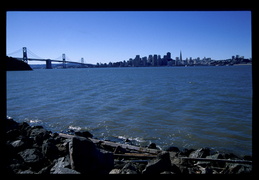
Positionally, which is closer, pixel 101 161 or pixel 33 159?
pixel 101 161

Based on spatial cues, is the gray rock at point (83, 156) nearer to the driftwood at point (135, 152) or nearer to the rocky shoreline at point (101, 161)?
the rocky shoreline at point (101, 161)

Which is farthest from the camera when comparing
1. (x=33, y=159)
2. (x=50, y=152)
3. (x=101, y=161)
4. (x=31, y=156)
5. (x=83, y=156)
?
(x=50, y=152)

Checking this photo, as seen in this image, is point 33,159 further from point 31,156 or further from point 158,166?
point 158,166

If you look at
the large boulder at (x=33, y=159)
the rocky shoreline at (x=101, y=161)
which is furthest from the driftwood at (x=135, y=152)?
the large boulder at (x=33, y=159)

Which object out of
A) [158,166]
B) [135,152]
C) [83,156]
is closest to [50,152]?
[83,156]

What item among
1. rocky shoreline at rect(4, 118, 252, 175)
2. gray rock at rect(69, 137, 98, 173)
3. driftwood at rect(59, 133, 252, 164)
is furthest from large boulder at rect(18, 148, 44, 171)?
driftwood at rect(59, 133, 252, 164)

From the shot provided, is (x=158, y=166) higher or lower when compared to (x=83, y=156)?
lower

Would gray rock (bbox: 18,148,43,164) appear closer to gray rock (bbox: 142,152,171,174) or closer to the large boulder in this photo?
the large boulder

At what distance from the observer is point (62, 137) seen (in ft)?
25.2

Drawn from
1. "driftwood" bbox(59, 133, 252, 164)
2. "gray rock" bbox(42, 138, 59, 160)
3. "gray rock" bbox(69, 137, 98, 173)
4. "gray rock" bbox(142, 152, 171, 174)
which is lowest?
"driftwood" bbox(59, 133, 252, 164)
